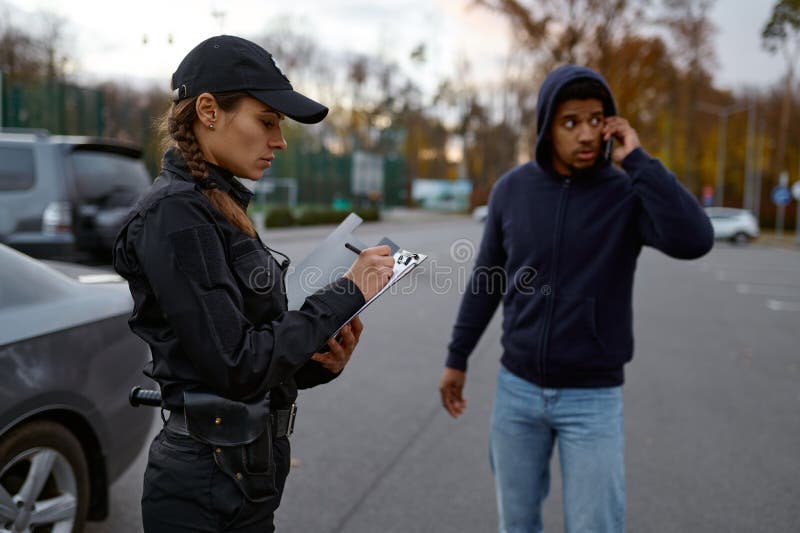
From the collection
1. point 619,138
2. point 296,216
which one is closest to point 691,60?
point 296,216

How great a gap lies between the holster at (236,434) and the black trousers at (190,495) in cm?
3

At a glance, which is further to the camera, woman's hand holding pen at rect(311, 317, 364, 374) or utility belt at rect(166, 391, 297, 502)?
woman's hand holding pen at rect(311, 317, 364, 374)

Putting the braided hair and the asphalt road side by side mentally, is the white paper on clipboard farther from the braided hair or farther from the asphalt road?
the asphalt road

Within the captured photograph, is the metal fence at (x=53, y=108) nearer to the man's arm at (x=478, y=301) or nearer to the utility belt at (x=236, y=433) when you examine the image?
the man's arm at (x=478, y=301)

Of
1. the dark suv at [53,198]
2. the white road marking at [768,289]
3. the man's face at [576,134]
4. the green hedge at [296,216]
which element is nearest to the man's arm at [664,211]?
the man's face at [576,134]

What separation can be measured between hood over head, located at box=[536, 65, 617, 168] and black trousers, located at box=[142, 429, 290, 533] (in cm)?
158

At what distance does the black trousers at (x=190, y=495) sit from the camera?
1.58 metres

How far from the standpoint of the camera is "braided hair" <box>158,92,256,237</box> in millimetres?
1544

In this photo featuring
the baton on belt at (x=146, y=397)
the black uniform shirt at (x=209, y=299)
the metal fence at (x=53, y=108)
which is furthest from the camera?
the metal fence at (x=53, y=108)

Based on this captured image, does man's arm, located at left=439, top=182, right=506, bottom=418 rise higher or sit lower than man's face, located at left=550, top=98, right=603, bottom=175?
lower

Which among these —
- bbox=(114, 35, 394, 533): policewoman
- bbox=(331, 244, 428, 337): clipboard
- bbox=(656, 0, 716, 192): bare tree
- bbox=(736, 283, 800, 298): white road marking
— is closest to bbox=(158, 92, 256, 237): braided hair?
bbox=(114, 35, 394, 533): policewoman

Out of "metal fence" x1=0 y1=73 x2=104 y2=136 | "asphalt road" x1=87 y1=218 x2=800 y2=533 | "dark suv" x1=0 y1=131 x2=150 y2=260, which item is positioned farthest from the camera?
"metal fence" x1=0 y1=73 x2=104 y2=136

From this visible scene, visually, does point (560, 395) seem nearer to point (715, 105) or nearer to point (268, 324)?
point (268, 324)

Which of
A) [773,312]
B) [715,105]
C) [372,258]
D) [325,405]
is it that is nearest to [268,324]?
[372,258]
